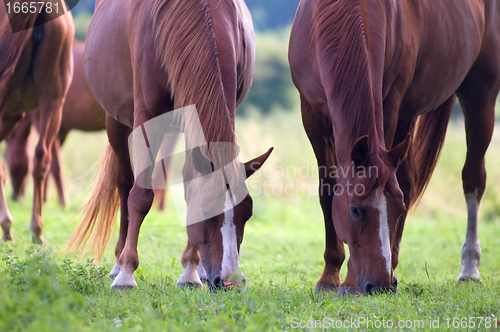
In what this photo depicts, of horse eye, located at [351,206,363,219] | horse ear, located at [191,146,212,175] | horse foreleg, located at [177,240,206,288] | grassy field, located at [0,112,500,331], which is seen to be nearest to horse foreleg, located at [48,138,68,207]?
grassy field, located at [0,112,500,331]

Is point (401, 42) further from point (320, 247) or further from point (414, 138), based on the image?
point (320, 247)

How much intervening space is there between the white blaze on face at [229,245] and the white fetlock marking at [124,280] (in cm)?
81

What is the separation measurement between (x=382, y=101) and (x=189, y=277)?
193cm

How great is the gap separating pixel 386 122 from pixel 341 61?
0.60 metres

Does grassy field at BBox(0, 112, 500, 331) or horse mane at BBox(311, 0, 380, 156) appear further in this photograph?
horse mane at BBox(311, 0, 380, 156)

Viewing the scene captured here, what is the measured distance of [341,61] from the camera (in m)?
3.40

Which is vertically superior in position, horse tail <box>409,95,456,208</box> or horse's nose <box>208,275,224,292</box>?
horse tail <box>409,95,456,208</box>

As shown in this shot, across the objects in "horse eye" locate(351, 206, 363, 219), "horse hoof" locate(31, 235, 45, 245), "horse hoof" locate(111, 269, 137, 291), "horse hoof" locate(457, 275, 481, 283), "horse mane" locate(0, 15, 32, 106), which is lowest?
"horse hoof" locate(457, 275, 481, 283)

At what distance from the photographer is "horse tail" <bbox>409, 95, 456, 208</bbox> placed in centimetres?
519

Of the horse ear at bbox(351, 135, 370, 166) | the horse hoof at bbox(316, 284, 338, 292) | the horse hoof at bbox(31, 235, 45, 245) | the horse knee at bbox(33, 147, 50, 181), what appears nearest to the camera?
the horse ear at bbox(351, 135, 370, 166)

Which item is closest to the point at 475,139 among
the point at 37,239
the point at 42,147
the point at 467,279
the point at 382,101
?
the point at 467,279

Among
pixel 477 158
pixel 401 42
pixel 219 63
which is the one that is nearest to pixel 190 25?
pixel 219 63

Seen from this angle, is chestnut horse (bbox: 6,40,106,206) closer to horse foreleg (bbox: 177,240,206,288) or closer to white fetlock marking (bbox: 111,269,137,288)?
horse foreleg (bbox: 177,240,206,288)

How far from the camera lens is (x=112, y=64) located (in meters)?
4.25
